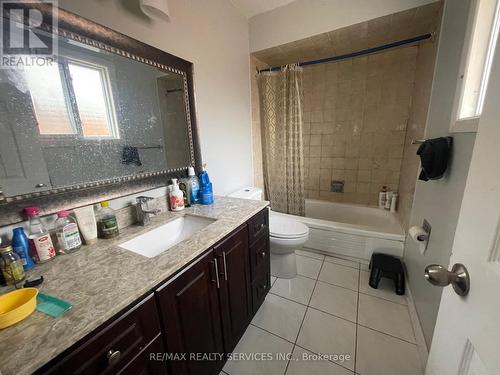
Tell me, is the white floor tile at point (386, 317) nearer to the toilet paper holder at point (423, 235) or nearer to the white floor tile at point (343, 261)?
the white floor tile at point (343, 261)

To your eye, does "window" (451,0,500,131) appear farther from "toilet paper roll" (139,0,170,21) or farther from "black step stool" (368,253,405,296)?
"toilet paper roll" (139,0,170,21)

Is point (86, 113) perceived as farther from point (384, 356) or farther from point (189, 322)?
point (384, 356)

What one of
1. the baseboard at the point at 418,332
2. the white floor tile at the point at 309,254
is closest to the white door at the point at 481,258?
the baseboard at the point at 418,332

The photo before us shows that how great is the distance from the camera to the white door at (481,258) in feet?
1.09

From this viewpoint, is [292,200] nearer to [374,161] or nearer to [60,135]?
[374,161]

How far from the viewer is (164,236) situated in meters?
1.10

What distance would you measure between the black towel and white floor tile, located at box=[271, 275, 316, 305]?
3.83 ft

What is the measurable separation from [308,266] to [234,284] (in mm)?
1086

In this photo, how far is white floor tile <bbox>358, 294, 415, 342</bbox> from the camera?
128cm

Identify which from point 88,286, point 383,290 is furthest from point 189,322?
point 383,290

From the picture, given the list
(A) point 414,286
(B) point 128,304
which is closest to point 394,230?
(A) point 414,286

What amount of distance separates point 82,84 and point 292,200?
206 cm

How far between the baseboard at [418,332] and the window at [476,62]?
1172 mm

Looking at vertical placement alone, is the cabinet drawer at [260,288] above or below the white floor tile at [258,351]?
above
